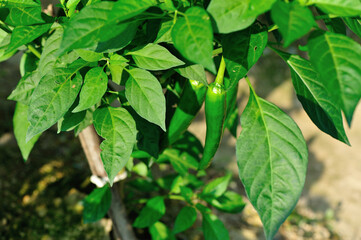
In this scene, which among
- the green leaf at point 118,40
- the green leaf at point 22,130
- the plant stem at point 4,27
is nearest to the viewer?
the green leaf at point 118,40

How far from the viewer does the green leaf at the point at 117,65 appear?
2.42 ft

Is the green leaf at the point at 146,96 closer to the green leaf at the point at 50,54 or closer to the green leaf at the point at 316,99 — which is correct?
the green leaf at the point at 50,54

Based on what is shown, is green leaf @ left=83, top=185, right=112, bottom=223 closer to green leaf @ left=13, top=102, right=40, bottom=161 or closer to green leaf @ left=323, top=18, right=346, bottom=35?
green leaf @ left=13, top=102, right=40, bottom=161

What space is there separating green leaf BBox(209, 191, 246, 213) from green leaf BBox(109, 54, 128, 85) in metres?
0.77

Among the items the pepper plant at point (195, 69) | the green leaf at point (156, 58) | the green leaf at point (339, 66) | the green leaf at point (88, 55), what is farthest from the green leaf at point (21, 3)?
the green leaf at point (339, 66)

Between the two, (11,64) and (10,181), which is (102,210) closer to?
(10,181)

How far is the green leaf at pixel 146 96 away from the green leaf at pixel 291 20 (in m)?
0.28

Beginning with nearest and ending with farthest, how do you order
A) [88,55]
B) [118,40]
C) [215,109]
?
[118,40] → [88,55] → [215,109]

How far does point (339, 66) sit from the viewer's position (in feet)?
1.75

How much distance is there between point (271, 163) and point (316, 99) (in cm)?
17

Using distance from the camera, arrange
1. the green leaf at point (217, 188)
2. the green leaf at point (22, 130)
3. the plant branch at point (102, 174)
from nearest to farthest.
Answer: the green leaf at point (22, 130)
the plant branch at point (102, 174)
the green leaf at point (217, 188)

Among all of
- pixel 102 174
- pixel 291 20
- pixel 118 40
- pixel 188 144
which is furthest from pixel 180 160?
pixel 291 20

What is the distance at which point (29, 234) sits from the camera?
1.70 m

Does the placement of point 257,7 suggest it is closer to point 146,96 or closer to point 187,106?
point 146,96
